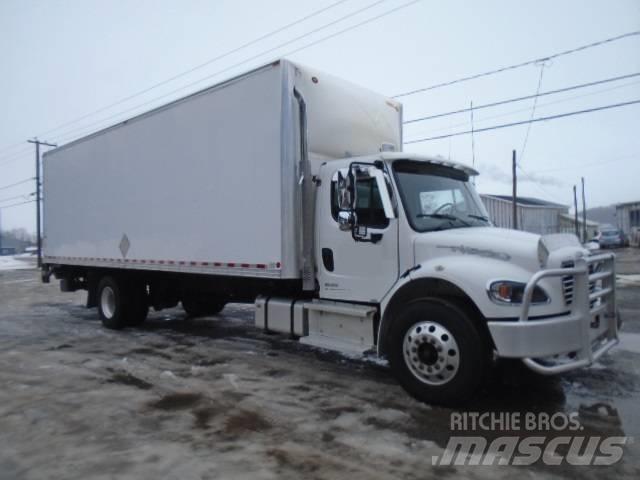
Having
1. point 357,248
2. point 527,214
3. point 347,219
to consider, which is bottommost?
point 357,248

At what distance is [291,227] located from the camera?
590 cm

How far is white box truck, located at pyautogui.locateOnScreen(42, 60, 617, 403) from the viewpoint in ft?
14.1

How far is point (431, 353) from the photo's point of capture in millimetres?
4547

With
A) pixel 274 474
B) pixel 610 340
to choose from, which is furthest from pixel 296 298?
pixel 610 340

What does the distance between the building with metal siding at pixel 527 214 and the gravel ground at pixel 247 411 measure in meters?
34.7

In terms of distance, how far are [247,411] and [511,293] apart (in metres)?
Result: 2.74

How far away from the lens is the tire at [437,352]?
14.1 ft

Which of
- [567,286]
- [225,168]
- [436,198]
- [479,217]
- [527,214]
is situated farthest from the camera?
[527,214]

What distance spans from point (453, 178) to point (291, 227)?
6.96ft

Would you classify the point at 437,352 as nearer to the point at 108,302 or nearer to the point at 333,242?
the point at 333,242

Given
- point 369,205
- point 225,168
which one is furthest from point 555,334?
point 225,168

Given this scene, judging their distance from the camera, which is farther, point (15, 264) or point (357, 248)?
point (15, 264)

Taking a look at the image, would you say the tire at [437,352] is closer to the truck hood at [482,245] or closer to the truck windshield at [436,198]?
the truck hood at [482,245]

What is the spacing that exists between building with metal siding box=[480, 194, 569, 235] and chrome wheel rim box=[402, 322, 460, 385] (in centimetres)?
3570
